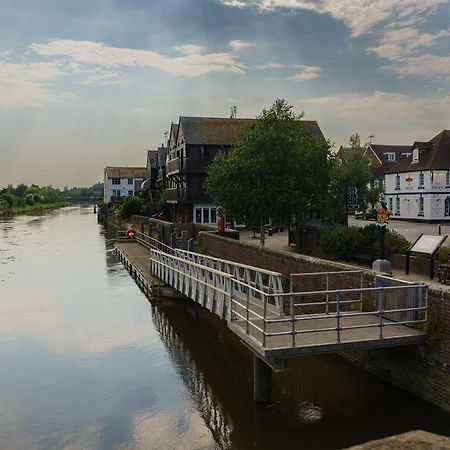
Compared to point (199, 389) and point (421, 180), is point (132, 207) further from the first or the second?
point (199, 389)

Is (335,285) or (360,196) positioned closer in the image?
(335,285)

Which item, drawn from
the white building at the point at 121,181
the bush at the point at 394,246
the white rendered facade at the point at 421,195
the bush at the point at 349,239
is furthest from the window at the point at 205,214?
the white building at the point at 121,181

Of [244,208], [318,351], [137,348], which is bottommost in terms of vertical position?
[137,348]

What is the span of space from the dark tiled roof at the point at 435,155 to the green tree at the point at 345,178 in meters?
6.91

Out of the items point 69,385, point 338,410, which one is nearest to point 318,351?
point 338,410

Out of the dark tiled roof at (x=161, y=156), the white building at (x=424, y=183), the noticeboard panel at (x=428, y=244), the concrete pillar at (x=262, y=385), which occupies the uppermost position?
the dark tiled roof at (x=161, y=156)

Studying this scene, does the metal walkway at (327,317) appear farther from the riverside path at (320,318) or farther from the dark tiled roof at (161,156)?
the dark tiled roof at (161,156)

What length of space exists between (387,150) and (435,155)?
2622cm

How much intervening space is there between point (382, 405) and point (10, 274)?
26.0m

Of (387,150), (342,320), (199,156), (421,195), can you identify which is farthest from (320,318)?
(387,150)

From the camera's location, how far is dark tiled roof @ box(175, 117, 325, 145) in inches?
1802

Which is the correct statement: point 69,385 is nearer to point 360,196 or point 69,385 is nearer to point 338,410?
point 338,410

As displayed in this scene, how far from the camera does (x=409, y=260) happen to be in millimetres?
17109

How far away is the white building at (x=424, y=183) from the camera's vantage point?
144 feet
